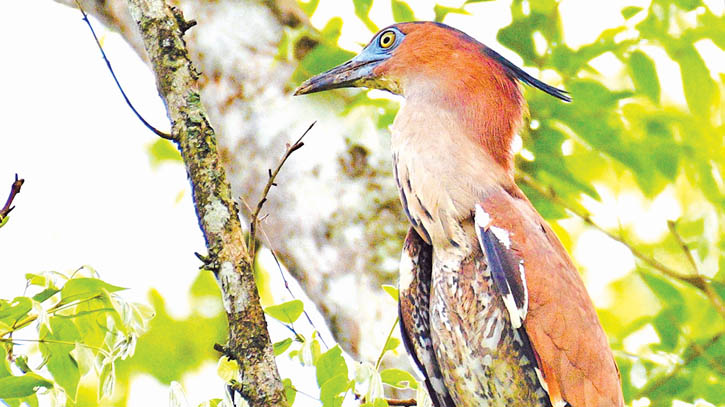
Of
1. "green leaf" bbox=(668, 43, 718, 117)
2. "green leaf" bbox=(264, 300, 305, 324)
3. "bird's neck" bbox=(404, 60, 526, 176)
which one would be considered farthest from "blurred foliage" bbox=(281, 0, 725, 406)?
"green leaf" bbox=(264, 300, 305, 324)

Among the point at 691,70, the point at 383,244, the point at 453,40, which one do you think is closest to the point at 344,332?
the point at 383,244

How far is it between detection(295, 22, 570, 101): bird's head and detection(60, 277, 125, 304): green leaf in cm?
102

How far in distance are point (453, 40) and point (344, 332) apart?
100cm

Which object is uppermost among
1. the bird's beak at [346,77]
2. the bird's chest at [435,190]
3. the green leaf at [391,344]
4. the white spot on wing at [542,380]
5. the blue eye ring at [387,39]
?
the blue eye ring at [387,39]

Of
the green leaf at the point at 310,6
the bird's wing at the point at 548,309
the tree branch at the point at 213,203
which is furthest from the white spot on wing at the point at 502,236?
the green leaf at the point at 310,6

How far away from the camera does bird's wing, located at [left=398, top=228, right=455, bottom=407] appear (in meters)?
2.31

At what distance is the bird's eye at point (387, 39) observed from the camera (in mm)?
2609

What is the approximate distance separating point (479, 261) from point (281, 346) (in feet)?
2.01

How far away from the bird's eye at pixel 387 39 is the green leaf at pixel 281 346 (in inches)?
44.8

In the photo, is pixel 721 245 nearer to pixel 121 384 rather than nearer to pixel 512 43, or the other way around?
pixel 512 43

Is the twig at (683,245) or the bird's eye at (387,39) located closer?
the bird's eye at (387,39)

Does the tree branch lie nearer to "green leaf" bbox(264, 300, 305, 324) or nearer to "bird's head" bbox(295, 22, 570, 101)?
"green leaf" bbox(264, 300, 305, 324)

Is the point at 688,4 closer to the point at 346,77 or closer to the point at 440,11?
the point at 440,11

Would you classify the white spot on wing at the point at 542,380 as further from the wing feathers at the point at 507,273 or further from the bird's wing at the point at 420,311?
the bird's wing at the point at 420,311
